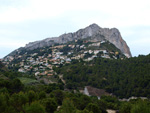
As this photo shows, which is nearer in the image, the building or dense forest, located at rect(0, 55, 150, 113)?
dense forest, located at rect(0, 55, 150, 113)

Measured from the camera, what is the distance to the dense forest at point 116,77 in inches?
1635

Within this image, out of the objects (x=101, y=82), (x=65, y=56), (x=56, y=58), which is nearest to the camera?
(x=101, y=82)

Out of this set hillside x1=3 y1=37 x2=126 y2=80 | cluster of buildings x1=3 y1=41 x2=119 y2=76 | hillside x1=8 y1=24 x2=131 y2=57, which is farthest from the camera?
hillside x1=8 y1=24 x2=131 y2=57

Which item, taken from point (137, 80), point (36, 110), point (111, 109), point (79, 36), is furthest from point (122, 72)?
point (79, 36)

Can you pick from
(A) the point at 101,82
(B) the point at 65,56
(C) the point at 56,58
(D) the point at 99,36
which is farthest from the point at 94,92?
(D) the point at 99,36

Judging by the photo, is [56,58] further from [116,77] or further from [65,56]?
[116,77]

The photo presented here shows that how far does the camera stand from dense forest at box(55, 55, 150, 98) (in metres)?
41.5

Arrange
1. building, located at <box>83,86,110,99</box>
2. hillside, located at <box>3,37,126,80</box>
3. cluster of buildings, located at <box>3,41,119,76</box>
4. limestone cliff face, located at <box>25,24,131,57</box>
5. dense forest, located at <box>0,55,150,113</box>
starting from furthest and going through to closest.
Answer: limestone cliff face, located at <box>25,24,131,57</box> < cluster of buildings, located at <box>3,41,119,76</box> < hillside, located at <box>3,37,126,80</box> < building, located at <box>83,86,110,99</box> < dense forest, located at <box>0,55,150,113</box>

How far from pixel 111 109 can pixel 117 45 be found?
73589 millimetres

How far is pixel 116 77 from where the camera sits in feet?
159

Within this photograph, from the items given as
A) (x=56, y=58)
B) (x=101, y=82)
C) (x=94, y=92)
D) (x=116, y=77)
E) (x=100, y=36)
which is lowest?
(x=94, y=92)

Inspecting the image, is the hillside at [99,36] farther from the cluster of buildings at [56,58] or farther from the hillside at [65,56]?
the cluster of buildings at [56,58]

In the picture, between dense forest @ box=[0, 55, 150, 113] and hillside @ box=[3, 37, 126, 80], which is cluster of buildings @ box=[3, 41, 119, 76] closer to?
hillside @ box=[3, 37, 126, 80]

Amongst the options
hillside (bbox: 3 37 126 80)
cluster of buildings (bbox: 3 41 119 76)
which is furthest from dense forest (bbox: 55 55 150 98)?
cluster of buildings (bbox: 3 41 119 76)
